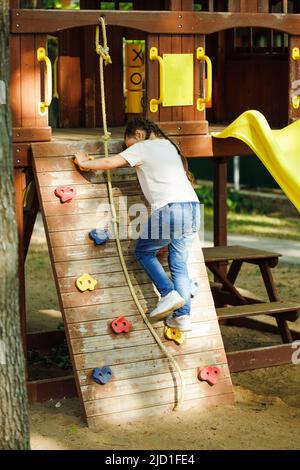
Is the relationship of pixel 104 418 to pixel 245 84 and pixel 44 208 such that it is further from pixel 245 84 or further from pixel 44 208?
pixel 245 84

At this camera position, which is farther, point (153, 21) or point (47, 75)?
point (153, 21)

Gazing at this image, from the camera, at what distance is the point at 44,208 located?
23.6 feet

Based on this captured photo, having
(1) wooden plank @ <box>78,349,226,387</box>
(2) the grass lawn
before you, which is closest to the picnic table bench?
(1) wooden plank @ <box>78,349,226,387</box>

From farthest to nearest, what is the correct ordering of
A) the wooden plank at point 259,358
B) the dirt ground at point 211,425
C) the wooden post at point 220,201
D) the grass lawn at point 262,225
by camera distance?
the grass lawn at point 262,225
the wooden post at point 220,201
the wooden plank at point 259,358
the dirt ground at point 211,425

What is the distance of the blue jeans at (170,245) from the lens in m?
7.10

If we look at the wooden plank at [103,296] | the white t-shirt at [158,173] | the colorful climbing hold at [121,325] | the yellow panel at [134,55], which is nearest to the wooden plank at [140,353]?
the colorful climbing hold at [121,325]

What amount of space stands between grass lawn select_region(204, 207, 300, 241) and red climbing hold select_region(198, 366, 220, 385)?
8.29 metres

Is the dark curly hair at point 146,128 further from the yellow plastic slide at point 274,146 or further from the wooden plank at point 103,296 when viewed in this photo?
the wooden plank at point 103,296

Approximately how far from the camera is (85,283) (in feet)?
23.1

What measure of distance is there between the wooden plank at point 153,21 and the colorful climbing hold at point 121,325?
2147mm

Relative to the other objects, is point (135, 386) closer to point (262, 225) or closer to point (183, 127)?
point (183, 127)

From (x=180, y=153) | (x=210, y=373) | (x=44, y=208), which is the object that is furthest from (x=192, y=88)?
(x=210, y=373)

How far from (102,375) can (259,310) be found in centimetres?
214

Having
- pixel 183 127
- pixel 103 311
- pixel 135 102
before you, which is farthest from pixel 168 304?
pixel 135 102
